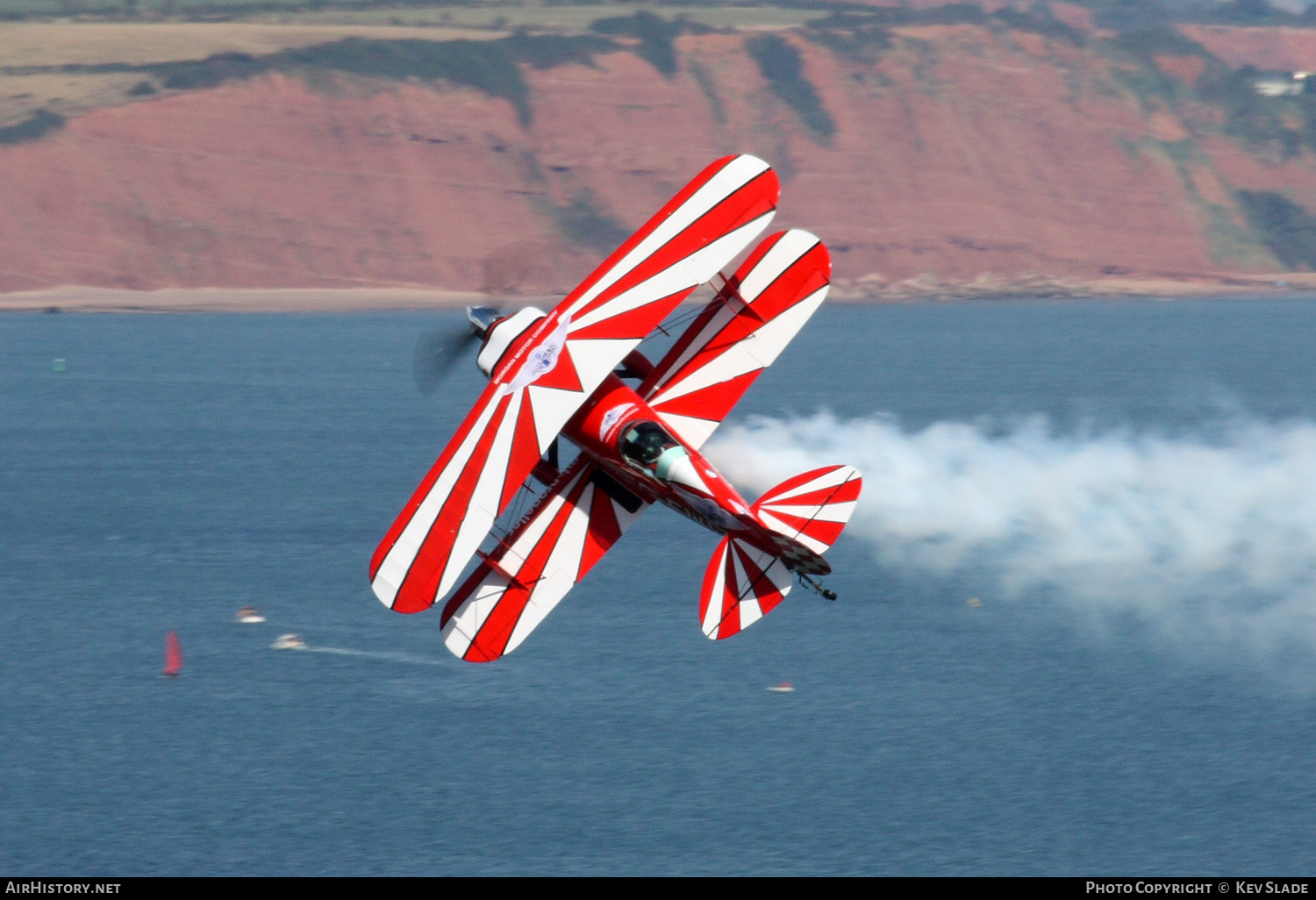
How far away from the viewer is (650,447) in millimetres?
24734

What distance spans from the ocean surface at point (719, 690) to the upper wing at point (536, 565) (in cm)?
575

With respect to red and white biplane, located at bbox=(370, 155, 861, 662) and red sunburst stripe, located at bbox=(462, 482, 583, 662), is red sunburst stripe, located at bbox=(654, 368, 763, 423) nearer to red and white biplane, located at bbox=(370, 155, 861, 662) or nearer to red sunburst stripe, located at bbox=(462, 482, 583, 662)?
red and white biplane, located at bbox=(370, 155, 861, 662)

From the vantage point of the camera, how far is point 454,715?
Result: 148 ft

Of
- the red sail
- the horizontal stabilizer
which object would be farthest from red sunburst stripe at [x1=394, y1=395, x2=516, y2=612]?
the red sail

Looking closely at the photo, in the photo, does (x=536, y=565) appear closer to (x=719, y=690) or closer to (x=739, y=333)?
(x=739, y=333)

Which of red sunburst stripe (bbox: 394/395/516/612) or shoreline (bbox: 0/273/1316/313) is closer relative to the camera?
red sunburst stripe (bbox: 394/395/516/612)

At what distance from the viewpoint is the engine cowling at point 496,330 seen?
28.0 m

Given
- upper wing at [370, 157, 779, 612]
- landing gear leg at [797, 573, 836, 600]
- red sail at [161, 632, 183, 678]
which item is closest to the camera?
landing gear leg at [797, 573, 836, 600]

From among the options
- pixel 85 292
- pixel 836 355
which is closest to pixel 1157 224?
pixel 836 355

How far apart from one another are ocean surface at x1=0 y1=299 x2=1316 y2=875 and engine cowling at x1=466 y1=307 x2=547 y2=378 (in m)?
5.74

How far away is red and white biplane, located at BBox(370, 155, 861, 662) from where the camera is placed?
24391 mm

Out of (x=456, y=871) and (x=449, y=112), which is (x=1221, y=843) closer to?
(x=456, y=871)

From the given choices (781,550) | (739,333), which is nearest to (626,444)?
(781,550)

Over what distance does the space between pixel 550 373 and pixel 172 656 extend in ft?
95.7
